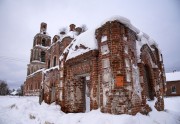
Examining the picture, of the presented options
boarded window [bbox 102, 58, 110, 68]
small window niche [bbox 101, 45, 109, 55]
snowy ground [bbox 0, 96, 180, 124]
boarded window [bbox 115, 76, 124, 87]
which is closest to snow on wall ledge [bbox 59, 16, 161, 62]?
small window niche [bbox 101, 45, 109, 55]

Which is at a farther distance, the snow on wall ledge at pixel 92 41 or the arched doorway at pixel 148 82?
the arched doorway at pixel 148 82

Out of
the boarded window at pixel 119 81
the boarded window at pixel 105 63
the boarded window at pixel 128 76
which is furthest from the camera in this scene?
the boarded window at pixel 105 63

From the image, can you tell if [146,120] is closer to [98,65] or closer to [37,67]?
[98,65]

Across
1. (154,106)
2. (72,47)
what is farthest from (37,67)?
(154,106)

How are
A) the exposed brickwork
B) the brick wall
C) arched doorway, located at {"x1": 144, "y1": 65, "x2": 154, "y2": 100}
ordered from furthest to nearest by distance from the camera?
the exposed brickwork
the brick wall
arched doorway, located at {"x1": 144, "y1": 65, "x2": 154, "y2": 100}

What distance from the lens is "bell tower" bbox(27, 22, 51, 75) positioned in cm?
3572

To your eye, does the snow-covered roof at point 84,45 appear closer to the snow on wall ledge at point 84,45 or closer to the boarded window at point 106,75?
the snow on wall ledge at point 84,45

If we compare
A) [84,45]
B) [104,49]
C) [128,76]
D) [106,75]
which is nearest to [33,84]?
[84,45]

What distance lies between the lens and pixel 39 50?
35719 mm

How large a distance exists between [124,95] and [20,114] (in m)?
4.51

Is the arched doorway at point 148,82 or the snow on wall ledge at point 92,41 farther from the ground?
Answer: the snow on wall ledge at point 92,41

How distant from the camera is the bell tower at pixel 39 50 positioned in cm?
3572

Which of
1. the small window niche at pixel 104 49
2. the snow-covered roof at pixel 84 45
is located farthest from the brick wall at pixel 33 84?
the small window niche at pixel 104 49

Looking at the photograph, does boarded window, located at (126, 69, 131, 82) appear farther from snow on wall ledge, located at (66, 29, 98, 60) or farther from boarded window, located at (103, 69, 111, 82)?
snow on wall ledge, located at (66, 29, 98, 60)
